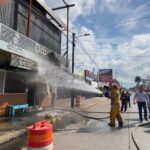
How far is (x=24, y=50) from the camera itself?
50.5 ft

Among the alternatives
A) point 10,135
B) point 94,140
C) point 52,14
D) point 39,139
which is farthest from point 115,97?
point 52,14

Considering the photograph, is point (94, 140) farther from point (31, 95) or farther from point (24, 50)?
point (31, 95)

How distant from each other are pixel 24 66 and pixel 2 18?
2.72m

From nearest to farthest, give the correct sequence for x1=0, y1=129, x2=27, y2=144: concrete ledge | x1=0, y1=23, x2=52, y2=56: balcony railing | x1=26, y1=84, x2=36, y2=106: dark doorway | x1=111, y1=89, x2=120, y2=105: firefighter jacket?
x1=0, y1=129, x2=27, y2=144: concrete ledge, x1=111, y1=89, x2=120, y2=105: firefighter jacket, x1=0, y1=23, x2=52, y2=56: balcony railing, x1=26, y1=84, x2=36, y2=106: dark doorway

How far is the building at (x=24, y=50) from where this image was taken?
14.0 meters

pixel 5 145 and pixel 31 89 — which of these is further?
pixel 31 89

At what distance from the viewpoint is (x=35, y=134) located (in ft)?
18.6

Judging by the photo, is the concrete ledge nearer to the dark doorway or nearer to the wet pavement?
the wet pavement

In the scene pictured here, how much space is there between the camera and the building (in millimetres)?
13984

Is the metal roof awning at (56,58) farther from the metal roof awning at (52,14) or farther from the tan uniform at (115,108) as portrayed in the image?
the tan uniform at (115,108)

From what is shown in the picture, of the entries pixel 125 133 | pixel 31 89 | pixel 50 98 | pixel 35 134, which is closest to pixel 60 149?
pixel 35 134

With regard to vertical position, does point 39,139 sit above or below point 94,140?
above

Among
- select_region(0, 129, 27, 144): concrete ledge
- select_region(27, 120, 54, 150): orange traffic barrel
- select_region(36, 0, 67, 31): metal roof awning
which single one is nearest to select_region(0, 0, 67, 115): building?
select_region(36, 0, 67, 31): metal roof awning

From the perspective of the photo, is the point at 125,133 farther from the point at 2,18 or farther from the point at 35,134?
the point at 2,18
